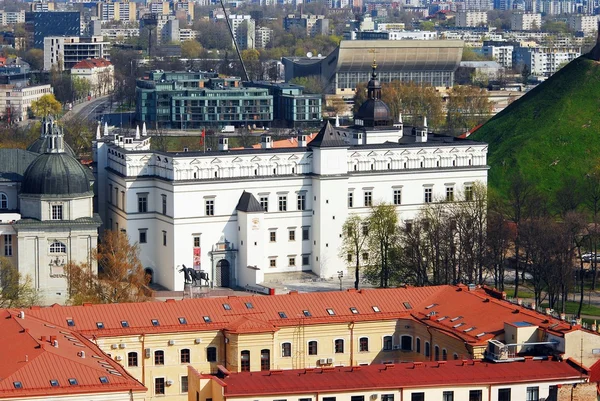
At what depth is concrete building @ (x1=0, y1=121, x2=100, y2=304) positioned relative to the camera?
108125 millimetres

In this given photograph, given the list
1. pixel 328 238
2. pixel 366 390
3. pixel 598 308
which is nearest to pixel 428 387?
pixel 366 390

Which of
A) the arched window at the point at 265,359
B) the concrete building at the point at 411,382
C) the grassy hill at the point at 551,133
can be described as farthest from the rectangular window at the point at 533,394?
the grassy hill at the point at 551,133

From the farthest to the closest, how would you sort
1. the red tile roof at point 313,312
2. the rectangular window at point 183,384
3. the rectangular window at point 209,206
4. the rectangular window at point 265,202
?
the rectangular window at point 265,202
the rectangular window at point 209,206
the rectangular window at point 183,384
the red tile roof at point 313,312

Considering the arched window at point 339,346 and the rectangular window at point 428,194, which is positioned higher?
the rectangular window at point 428,194

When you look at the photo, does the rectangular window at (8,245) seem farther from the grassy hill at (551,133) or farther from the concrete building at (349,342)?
the grassy hill at (551,133)

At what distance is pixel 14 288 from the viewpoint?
331ft

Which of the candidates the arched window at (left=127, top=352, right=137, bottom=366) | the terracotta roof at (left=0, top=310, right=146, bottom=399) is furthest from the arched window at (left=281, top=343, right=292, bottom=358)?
the terracotta roof at (left=0, top=310, right=146, bottom=399)

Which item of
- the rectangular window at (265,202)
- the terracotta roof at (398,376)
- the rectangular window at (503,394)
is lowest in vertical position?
the rectangular window at (503,394)

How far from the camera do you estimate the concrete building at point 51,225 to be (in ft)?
355

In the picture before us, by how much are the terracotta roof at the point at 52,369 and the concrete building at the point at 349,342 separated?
381cm

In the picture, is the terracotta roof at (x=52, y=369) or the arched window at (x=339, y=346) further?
the arched window at (x=339, y=346)

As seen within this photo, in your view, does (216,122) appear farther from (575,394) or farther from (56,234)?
(575,394)

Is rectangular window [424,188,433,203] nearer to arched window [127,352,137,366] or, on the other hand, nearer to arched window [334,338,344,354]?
arched window [334,338,344,354]

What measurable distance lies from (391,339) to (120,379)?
18.6 metres
